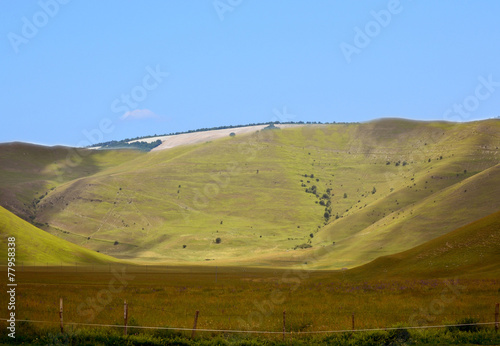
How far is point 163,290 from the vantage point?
68562 mm

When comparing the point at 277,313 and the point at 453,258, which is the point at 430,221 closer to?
the point at 453,258

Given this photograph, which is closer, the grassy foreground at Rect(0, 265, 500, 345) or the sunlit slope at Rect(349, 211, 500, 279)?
the grassy foreground at Rect(0, 265, 500, 345)

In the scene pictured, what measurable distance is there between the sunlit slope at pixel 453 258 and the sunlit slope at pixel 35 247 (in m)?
78.0

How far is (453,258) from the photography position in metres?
81.5

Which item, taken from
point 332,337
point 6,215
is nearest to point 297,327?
point 332,337

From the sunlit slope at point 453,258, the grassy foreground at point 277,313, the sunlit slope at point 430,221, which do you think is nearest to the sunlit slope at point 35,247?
the sunlit slope at point 430,221

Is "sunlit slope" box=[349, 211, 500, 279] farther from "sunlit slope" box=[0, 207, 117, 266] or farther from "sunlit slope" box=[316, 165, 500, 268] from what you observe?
"sunlit slope" box=[0, 207, 117, 266]

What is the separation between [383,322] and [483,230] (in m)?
54.1

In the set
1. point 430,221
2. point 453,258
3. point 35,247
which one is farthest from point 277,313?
point 430,221

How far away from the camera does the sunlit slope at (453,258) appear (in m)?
75.8

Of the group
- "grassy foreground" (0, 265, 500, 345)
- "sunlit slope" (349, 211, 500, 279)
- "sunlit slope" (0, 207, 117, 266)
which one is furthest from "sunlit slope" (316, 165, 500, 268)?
"grassy foreground" (0, 265, 500, 345)

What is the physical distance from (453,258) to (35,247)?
99.5 meters

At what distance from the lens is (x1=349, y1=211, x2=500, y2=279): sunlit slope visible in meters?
75.8

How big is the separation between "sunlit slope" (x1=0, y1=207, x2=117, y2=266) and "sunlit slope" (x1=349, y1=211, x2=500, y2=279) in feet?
256
